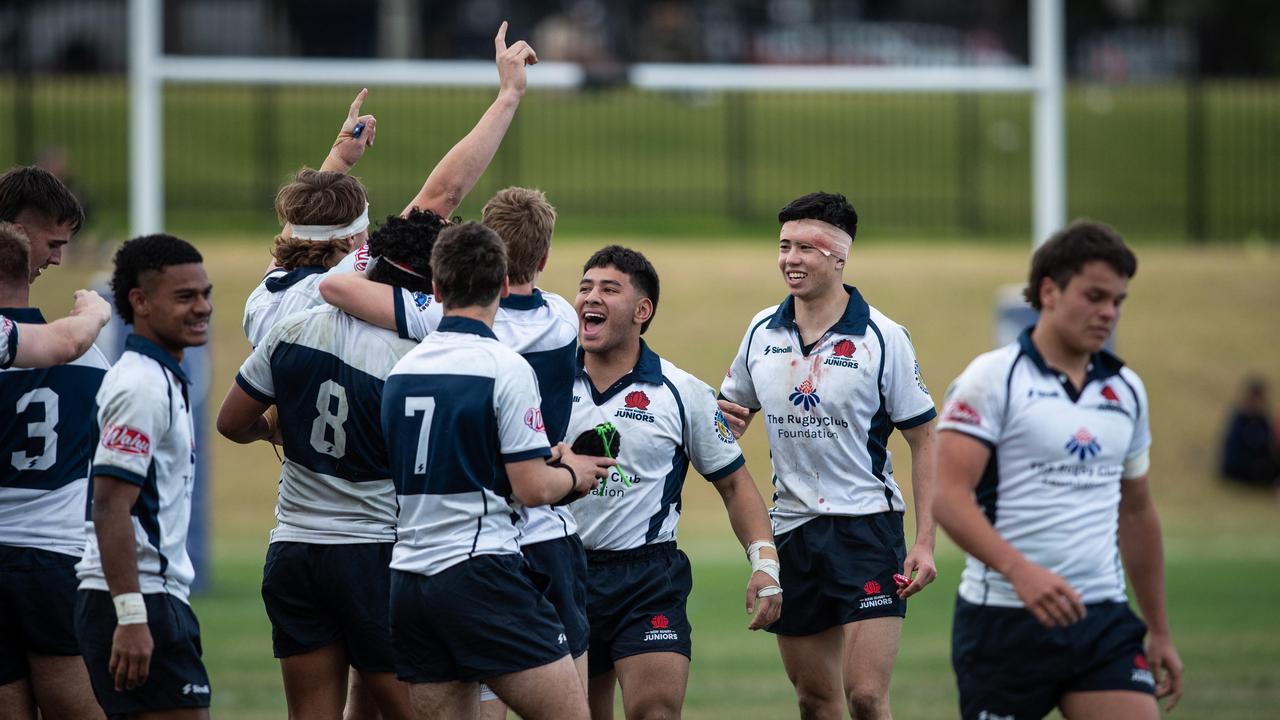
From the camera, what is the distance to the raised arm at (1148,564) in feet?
16.6

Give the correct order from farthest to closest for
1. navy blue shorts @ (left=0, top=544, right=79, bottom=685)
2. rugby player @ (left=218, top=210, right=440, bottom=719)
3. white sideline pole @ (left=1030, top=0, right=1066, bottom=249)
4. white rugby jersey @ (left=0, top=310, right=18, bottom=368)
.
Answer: white sideline pole @ (left=1030, top=0, right=1066, bottom=249), navy blue shorts @ (left=0, top=544, right=79, bottom=685), rugby player @ (left=218, top=210, right=440, bottom=719), white rugby jersey @ (left=0, top=310, right=18, bottom=368)

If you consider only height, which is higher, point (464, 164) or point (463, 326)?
point (464, 164)

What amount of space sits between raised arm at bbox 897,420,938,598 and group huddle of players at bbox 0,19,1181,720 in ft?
0.06

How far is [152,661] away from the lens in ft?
16.1

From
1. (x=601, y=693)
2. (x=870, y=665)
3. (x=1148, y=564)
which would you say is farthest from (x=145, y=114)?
Answer: (x=1148, y=564)

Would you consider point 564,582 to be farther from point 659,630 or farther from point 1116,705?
point 1116,705

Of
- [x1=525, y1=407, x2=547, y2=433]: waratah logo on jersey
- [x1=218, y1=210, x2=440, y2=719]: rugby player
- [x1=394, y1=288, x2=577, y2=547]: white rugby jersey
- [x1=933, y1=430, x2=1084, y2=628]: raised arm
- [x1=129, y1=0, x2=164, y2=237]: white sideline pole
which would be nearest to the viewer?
[x1=933, y1=430, x2=1084, y2=628]: raised arm

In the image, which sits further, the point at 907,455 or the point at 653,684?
the point at 907,455

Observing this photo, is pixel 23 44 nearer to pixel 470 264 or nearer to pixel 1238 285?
pixel 1238 285

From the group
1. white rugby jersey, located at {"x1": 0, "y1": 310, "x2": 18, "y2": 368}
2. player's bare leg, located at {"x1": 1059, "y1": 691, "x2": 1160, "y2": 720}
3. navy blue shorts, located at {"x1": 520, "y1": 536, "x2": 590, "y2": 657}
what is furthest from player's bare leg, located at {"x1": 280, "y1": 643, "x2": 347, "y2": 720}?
player's bare leg, located at {"x1": 1059, "y1": 691, "x2": 1160, "y2": 720}

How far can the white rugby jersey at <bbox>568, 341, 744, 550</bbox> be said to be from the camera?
6.35m

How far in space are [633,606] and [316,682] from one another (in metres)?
1.34

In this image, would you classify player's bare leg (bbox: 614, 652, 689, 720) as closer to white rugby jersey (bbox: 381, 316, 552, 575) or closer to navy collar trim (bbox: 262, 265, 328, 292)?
white rugby jersey (bbox: 381, 316, 552, 575)

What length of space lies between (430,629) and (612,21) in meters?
29.9
